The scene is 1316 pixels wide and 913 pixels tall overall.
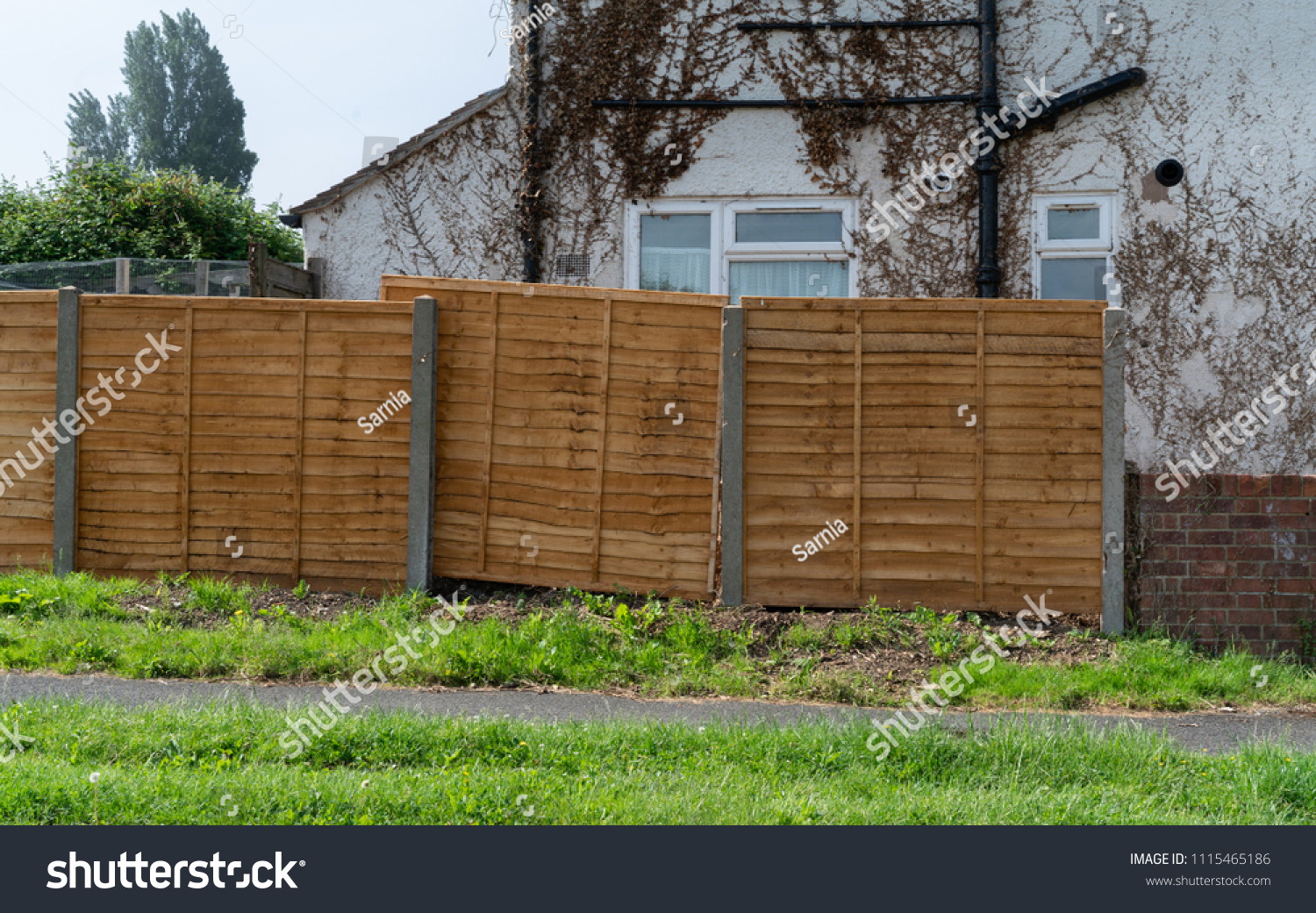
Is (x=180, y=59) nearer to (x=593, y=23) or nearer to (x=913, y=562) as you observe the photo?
(x=593, y=23)

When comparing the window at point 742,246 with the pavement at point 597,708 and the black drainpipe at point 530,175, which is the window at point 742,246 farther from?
the pavement at point 597,708

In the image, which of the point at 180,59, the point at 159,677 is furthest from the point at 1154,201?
the point at 180,59

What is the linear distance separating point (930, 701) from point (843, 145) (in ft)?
20.5

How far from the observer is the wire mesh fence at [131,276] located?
9.67 m

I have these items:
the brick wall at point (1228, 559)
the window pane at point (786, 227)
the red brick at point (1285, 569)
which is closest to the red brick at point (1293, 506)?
the brick wall at point (1228, 559)

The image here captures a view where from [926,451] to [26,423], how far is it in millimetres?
6985

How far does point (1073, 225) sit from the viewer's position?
9672mm

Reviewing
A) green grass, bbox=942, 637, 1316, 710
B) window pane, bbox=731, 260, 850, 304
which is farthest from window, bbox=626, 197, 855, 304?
green grass, bbox=942, 637, 1316, 710

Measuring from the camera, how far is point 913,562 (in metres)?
6.97

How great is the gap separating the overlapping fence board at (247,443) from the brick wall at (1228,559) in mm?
5490

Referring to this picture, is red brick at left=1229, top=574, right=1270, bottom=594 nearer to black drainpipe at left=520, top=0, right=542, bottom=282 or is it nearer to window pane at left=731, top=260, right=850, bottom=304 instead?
window pane at left=731, top=260, right=850, bottom=304

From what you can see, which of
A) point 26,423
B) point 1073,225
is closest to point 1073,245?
point 1073,225

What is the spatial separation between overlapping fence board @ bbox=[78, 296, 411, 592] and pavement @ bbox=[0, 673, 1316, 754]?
187cm

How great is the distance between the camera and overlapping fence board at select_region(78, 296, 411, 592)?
7.38 meters
